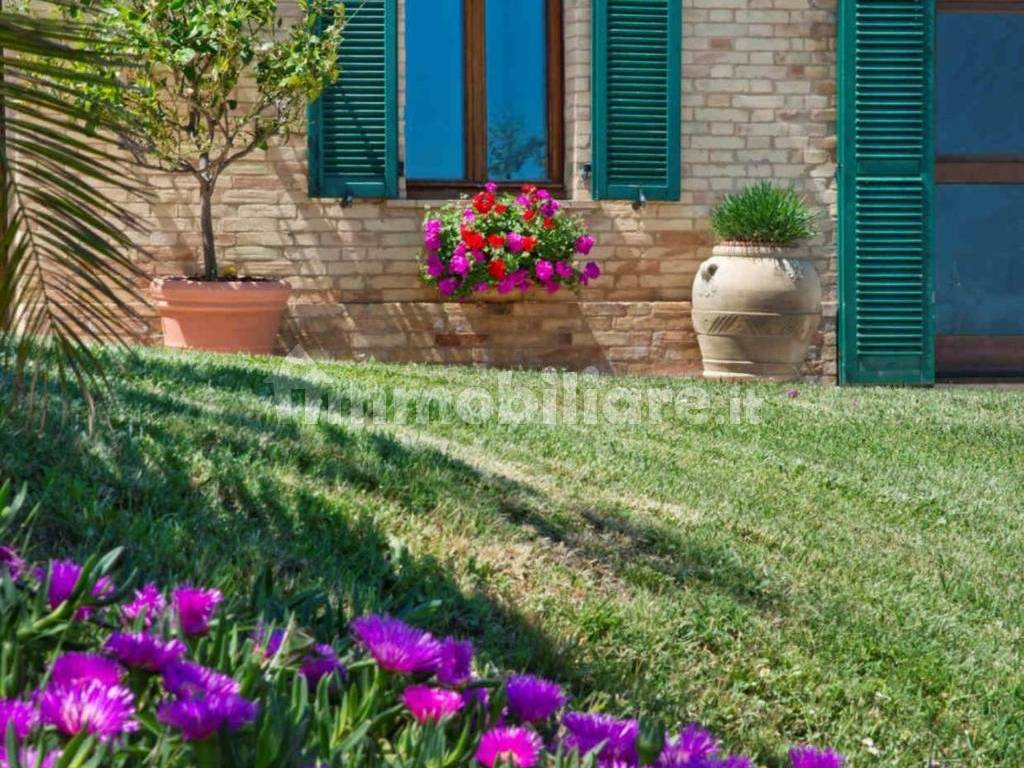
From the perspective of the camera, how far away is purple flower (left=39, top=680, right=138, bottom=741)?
136 centimetres

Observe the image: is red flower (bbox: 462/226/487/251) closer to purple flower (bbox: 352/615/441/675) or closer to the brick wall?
the brick wall

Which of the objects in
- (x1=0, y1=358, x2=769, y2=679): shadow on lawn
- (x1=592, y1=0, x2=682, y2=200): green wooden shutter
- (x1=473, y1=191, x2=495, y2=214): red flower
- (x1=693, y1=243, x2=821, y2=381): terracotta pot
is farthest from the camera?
(x1=592, y1=0, x2=682, y2=200): green wooden shutter

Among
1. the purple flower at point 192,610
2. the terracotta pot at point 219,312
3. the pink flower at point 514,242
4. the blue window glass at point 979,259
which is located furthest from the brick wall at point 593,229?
the purple flower at point 192,610

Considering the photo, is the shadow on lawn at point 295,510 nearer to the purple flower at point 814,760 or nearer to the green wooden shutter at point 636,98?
the purple flower at point 814,760

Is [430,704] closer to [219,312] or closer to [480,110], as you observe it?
[219,312]

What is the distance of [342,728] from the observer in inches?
63.5

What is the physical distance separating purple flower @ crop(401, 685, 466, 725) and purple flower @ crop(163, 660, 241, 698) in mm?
192

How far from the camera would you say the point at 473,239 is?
29.5 ft

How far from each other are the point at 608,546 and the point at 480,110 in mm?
6001

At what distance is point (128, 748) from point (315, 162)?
7.97 m

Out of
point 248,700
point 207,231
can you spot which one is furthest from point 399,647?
point 207,231

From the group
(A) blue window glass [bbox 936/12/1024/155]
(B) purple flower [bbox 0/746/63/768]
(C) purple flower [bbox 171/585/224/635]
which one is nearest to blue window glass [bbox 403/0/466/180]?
(A) blue window glass [bbox 936/12/1024/155]

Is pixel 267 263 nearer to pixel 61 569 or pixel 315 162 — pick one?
pixel 315 162

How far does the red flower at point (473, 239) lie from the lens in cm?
898
